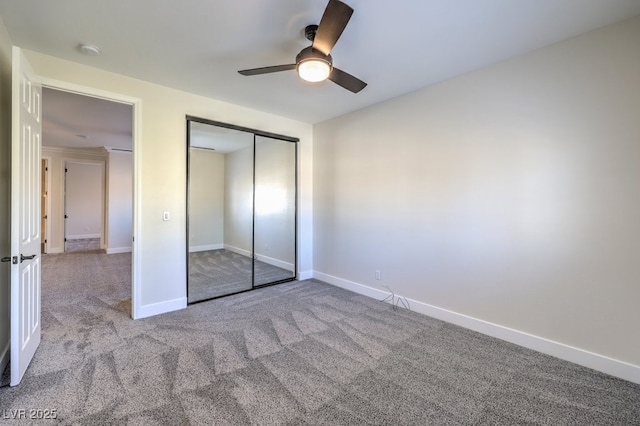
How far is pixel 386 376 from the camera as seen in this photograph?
2.15 meters

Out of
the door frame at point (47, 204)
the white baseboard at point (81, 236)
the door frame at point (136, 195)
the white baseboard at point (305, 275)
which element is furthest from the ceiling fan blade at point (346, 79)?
the white baseboard at point (81, 236)

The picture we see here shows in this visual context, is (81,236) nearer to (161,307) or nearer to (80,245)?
(80,245)

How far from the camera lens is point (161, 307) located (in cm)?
330

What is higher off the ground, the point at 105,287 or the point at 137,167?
the point at 137,167

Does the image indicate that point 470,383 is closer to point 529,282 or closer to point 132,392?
point 529,282

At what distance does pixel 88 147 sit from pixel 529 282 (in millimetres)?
9228

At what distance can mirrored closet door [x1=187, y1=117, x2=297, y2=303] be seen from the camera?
3.77 metres

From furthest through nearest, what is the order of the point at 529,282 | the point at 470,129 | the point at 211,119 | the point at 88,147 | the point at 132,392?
the point at 88,147, the point at 211,119, the point at 470,129, the point at 529,282, the point at 132,392

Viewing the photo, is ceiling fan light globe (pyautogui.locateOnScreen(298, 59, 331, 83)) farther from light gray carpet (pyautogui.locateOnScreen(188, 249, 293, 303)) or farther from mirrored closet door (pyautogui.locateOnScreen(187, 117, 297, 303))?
light gray carpet (pyautogui.locateOnScreen(188, 249, 293, 303))

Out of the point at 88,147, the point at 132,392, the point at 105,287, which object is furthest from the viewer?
the point at 88,147

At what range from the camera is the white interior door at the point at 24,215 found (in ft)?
6.30

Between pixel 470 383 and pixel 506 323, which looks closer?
pixel 470 383

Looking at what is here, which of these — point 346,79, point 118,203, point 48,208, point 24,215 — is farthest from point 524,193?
point 48,208

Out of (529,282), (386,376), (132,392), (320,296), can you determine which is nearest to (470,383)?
(386,376)
